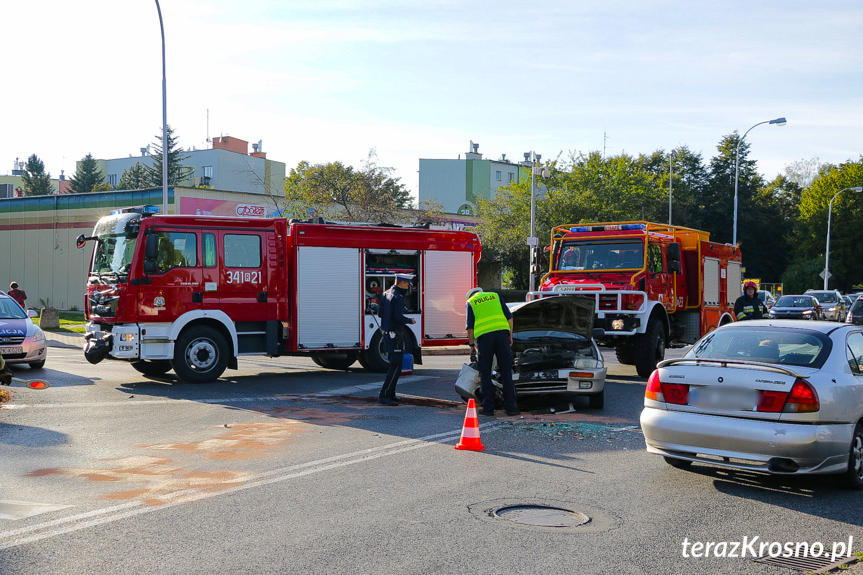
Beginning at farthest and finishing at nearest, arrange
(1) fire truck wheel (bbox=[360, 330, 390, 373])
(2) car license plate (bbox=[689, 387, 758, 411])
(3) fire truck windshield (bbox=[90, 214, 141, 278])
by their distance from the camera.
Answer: (1) fire truck wheel (bbox=[360, 330, 390, 373]) → (3) fire truck windshield (bbox=[90, 214, 141, 278]) → (2) car license plate (bbox=[689, 387, 758, 411])

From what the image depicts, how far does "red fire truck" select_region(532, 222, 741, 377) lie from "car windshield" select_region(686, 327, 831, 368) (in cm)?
683

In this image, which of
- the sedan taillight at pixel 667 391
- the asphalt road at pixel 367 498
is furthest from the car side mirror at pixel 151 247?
the sedan taillight at pixel 667 391

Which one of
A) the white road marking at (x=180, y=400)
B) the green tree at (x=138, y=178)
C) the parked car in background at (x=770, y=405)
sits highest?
the green tree at (x=138, y=178)

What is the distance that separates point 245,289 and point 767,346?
939 centimetres

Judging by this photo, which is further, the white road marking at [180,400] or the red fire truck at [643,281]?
the red fire truck at [643,281]

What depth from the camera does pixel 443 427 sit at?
9750 millimetres

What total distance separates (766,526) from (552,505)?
1.51 m

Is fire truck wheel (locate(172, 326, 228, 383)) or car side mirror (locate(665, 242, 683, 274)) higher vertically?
car side mirror (locate(665, 242, 683, 274))

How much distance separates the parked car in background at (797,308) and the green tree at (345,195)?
15655 millimetres

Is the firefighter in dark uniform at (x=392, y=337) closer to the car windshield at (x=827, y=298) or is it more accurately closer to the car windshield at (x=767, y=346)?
the car windshield at (x=767, y=346)

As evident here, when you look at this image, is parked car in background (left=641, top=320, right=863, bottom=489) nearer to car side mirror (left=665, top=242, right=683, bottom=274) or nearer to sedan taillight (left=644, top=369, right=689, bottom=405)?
sedan taillight (left=644, top=369, right=689, bottom=405)

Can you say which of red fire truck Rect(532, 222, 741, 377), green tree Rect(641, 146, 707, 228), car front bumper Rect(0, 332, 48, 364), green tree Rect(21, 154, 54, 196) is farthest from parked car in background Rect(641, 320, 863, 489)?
green tree Rect(21, 154, 54, 196)

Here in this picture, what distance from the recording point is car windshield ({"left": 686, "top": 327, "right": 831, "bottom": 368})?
702 cm

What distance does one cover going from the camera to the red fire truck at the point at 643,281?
1473cm
